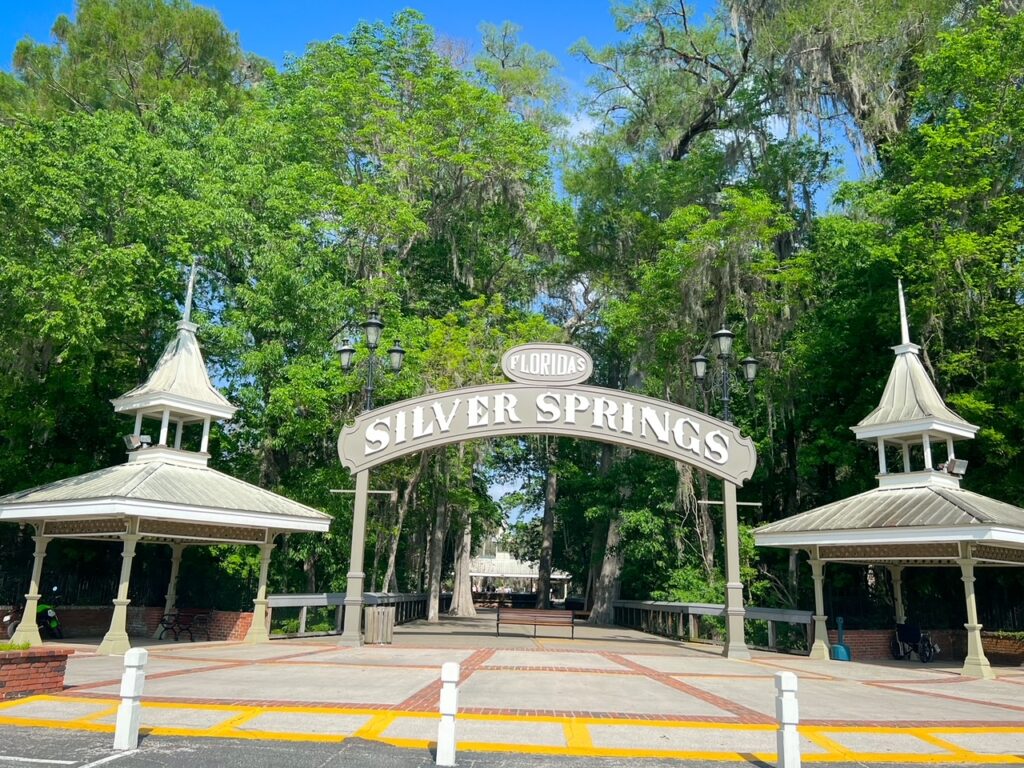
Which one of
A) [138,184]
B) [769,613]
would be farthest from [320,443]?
[769,613]

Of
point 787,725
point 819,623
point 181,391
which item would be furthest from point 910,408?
point 181,391

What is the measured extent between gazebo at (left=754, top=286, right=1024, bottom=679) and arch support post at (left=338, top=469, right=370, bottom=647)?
9.49 metres

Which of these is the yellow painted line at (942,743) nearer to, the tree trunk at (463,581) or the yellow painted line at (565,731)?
the yellow painted line at (565,731)

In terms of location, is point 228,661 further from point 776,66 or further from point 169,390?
point 776,66

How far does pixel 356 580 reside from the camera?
17344mm

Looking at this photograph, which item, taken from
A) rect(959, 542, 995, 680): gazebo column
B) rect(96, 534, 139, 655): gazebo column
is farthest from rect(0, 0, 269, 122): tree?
rect(959, 542, 995, 680): gazebo column

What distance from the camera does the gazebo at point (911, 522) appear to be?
1587cm

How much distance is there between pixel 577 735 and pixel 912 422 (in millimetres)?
14339

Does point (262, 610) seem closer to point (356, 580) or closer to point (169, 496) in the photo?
point (356, 580)

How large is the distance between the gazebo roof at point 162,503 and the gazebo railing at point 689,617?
391 inches

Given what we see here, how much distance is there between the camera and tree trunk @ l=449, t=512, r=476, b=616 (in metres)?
33.8

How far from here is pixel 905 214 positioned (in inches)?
944

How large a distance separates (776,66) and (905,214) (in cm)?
992

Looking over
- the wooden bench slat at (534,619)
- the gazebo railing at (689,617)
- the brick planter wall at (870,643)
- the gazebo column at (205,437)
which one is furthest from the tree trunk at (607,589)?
the gazebo column at (205,437)
